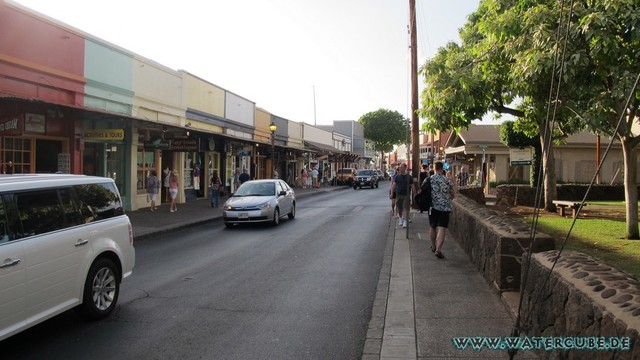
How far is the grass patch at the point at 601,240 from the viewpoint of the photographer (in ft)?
27.3

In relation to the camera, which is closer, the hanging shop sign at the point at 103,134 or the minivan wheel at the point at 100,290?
the minivan wheel at the point at 100,290

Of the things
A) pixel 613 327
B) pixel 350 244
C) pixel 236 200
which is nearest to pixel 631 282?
pixel 613 327

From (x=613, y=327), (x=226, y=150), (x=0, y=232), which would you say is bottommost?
(x=613, y=327)

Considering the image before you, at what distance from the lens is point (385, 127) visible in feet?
326

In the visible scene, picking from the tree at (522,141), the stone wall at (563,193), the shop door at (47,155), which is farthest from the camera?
the tree at (522,141)

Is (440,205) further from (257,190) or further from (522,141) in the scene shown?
(522,141)

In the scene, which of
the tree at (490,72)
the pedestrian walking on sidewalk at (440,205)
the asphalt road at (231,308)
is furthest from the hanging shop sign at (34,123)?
the pedestrian walking on sidewalk at (440,205)


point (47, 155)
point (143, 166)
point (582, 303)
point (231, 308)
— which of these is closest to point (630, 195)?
point (582, 303)

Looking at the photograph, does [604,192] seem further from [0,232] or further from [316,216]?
[0,232]

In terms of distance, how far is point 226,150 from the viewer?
94.2 feet

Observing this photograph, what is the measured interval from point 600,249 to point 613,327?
7369 millimetres

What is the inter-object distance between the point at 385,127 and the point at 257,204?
283 ft

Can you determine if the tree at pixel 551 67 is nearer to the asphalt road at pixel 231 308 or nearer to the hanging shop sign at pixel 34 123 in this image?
the asphalt road at pixel 231 308

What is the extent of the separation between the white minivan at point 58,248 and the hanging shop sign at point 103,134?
9.61 metres
